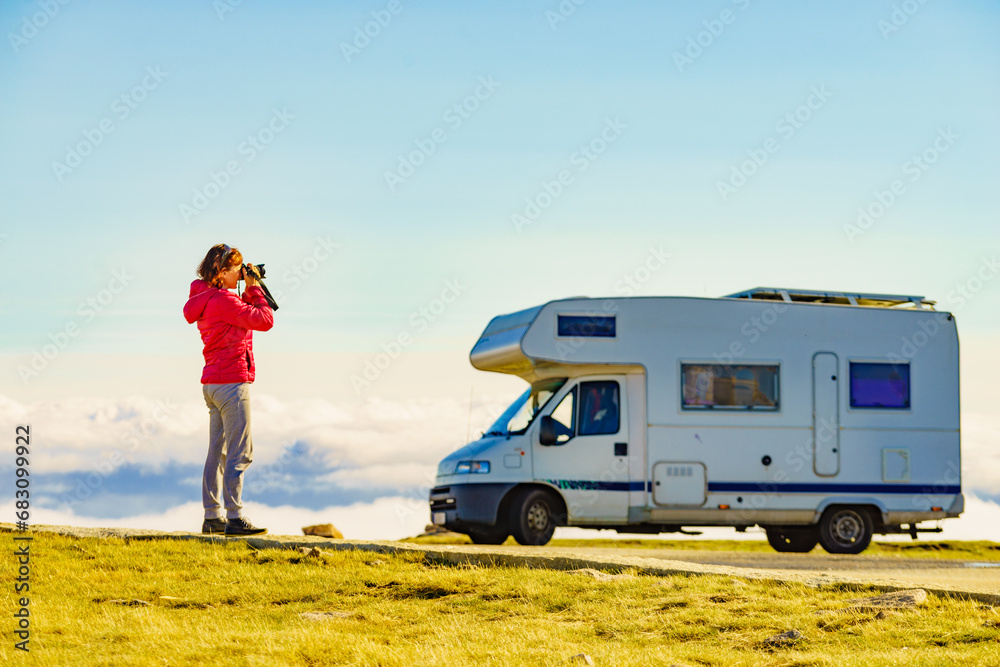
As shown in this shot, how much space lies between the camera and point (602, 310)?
48.3 feet

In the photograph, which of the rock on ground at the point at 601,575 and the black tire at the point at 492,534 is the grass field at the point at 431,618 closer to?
the rock on ground at the point at 601,575

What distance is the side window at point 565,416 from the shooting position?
14.4 metres

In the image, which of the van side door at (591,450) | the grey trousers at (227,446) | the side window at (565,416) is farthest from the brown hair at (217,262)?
the side window at (565,416)

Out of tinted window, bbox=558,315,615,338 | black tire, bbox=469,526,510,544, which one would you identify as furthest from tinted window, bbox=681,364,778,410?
black tire, bbox=469,526,510,544

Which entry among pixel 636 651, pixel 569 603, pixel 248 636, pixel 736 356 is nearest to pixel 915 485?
pixel 736 356

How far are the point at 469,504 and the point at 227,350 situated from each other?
5.24 meters

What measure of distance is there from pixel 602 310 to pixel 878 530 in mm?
4946

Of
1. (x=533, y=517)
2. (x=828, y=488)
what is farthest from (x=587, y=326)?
(x=828, y=488)

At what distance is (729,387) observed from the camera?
593 inches

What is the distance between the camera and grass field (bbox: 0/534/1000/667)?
689 centimetres

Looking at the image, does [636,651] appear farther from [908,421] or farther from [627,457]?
[908,421]

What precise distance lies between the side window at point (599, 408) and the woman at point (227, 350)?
5.58 meters

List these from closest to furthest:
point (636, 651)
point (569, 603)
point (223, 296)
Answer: point (636, 651), point (569, 603), point (223, 296)

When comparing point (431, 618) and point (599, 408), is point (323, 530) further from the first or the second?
point (431, 618)
